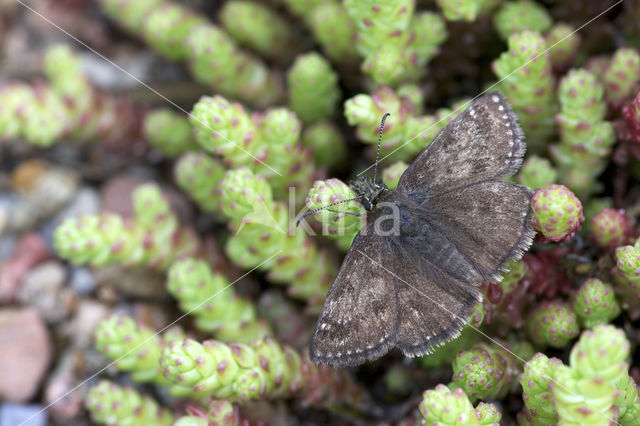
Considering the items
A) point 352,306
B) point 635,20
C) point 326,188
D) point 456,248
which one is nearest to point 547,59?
point 635,20

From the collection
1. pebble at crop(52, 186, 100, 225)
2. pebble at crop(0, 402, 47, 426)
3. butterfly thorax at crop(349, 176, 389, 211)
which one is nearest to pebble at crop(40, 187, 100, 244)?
pebble at crop(52, 186, 100, 225)

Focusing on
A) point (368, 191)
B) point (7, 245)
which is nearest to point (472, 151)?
point (368, 191)

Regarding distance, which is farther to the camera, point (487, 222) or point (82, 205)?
point (82, 205)

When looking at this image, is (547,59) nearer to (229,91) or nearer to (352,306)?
(352,306)

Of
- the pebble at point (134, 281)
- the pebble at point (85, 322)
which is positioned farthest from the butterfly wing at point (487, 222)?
the pebble at point (85, 322)

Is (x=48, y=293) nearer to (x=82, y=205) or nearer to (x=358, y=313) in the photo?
(x=82, y=205)

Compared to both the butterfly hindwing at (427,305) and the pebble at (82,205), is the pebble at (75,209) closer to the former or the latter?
the pebble at (82,205)

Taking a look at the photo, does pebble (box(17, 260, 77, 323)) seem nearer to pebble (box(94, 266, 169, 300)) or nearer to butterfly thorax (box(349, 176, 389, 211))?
pebble (box(94, 266, 169, 300))
